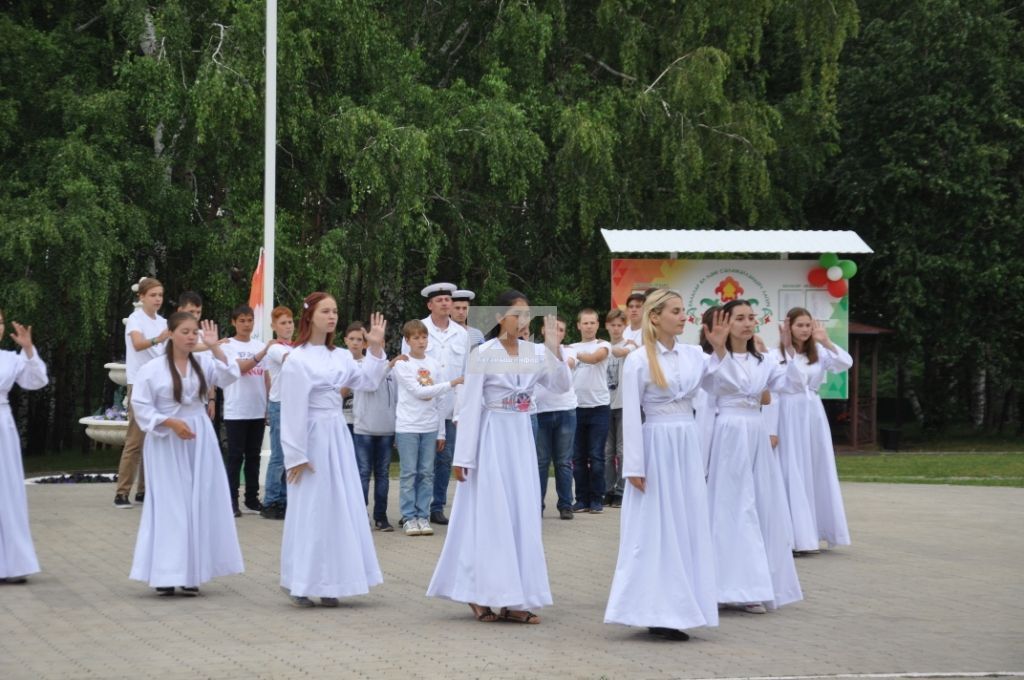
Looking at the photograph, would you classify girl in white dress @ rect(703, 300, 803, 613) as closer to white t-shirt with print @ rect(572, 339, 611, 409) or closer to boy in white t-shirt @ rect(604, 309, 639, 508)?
boy in white t-shirt @ rect(604, 309, 639, 508)

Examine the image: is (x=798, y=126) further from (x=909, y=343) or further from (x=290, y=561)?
(x=290, y=561)

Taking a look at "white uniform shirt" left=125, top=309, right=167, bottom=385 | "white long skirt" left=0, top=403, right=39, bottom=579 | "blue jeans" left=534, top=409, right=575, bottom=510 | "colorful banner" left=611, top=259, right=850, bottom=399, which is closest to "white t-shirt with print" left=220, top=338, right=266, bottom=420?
"white uniform shirt" left=125, top=309, right=167, bottom=385

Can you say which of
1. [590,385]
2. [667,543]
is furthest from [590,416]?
[667,543]

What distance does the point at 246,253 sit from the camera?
2527 centimetres

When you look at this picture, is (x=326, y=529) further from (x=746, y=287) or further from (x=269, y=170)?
(x=746, y=287)

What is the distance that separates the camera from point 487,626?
9.91 metres

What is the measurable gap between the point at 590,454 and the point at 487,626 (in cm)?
671

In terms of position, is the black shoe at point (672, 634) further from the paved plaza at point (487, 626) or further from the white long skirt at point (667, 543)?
the white long skirt at point (667, 543)

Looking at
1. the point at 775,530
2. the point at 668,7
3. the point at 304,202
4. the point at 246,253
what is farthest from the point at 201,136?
the point at 775,530

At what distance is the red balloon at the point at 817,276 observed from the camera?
2639cm

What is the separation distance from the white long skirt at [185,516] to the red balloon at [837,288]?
1704cm

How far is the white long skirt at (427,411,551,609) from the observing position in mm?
9945

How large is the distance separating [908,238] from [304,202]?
13803 millimetres

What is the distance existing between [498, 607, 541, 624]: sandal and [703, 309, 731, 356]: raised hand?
2.14 metres
